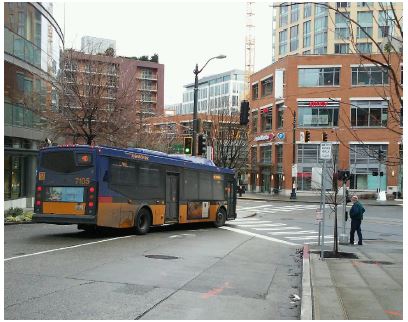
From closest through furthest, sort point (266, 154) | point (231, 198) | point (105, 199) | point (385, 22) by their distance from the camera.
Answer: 1. point (385, 22)
2. point (105, 199)
3. point (231, 198)
4. point (266, 154)

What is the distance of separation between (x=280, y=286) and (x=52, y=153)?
10.0m

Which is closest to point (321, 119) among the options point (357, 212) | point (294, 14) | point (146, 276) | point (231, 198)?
point (231, 198)

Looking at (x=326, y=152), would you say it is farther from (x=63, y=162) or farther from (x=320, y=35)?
(x=320, y=35)

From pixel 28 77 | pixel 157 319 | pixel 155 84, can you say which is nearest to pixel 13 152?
pixel 28 77

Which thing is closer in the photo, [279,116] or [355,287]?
[355,287]

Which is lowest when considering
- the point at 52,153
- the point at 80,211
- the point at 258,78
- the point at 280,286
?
the point at 280,286

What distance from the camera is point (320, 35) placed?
100250 mm

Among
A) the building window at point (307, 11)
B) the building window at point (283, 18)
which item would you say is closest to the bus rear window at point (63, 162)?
the building window at point (307, 11)

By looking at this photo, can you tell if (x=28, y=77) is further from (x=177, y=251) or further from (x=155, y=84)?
(x=155, y=84)

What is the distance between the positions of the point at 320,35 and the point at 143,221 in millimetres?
88494

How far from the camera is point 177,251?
1463 centimetres

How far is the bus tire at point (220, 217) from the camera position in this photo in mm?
A: 24828

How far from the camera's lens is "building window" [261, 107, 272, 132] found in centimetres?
6775

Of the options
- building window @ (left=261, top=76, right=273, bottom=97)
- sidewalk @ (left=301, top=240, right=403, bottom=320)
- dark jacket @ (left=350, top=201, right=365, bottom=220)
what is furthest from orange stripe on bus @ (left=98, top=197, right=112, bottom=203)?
building window @ (left=261, top=76, right=273, bottom=97)
